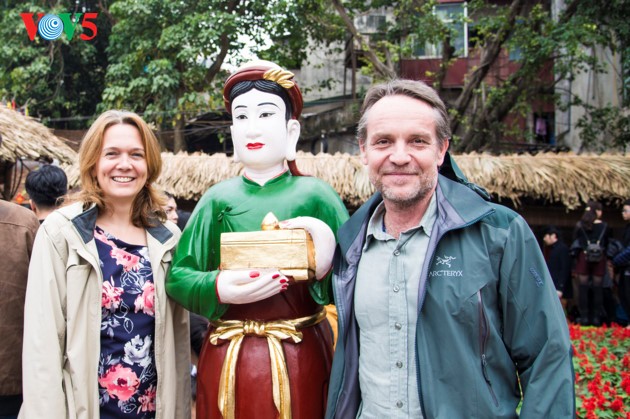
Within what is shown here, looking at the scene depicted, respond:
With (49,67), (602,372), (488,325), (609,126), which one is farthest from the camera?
(609,126)

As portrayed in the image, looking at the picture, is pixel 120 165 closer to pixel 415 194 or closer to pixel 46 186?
pixel 46 186

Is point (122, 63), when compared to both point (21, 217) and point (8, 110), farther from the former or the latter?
point (21, 217)

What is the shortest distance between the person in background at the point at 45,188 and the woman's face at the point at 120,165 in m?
0.93

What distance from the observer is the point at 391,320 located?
6.11ft

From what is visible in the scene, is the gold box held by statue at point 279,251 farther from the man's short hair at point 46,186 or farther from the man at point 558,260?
the man at point 558,260

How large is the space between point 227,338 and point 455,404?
105 cm

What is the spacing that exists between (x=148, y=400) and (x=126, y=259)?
58 centimetres

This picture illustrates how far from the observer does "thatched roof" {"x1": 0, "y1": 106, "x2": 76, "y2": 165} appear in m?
5.54

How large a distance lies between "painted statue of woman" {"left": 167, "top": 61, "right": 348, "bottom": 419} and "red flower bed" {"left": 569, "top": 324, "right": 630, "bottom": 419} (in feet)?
6.89

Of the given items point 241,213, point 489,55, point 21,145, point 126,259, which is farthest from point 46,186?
point 489,55

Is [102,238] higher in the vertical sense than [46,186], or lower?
lower

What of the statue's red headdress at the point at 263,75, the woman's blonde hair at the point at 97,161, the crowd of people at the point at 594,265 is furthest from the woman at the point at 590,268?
the woman's blonde hair at the point at 97,161

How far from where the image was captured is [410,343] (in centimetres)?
183

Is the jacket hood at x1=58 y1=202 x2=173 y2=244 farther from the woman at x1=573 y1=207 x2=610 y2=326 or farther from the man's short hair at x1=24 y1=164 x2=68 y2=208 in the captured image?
the woman at x1=573 y1=207 x2=610 y2=326
